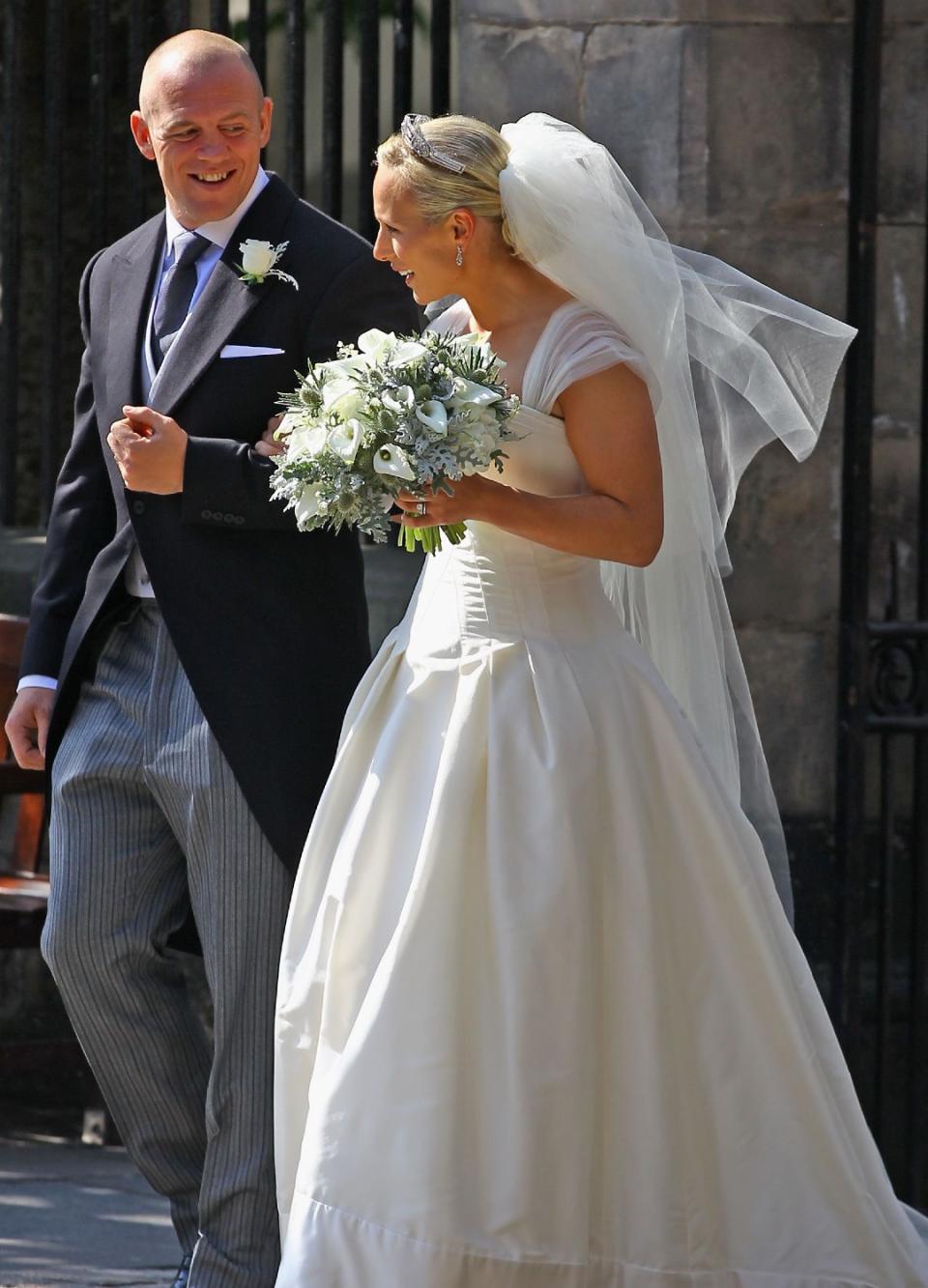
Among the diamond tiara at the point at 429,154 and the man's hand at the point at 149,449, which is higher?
the diamond tiara at the point at 429,154

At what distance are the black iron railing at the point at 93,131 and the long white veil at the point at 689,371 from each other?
153 cm

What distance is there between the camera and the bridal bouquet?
296 centimetres

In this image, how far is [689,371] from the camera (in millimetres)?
3396

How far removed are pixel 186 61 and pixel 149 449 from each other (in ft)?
2.41

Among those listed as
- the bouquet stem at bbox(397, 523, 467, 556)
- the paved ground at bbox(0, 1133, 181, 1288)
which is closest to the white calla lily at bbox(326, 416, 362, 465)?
the bouquet stem at bbox(397, 523, 467, 556)

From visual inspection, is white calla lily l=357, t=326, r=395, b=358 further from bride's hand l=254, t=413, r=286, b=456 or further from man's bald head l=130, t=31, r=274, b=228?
man's bald head l=130, t=31, r=274, b=228

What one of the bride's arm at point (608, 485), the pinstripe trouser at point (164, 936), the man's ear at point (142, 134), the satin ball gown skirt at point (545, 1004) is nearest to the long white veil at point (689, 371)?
the bride's arm at point (608, 485)

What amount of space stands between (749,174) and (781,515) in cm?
78

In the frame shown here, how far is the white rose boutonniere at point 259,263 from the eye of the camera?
3.42 metres

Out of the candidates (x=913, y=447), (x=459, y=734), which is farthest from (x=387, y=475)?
(x=913, y=447)

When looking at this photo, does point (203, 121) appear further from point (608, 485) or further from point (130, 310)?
point (608, 485)

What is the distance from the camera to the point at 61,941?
11.4 ft

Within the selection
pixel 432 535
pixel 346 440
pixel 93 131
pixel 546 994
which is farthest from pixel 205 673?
pixel 93 131

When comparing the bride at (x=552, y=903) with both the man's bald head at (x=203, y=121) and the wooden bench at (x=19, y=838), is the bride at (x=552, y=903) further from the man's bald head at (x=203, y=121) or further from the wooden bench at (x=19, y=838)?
the wooden bench at (x=19, y=838)
